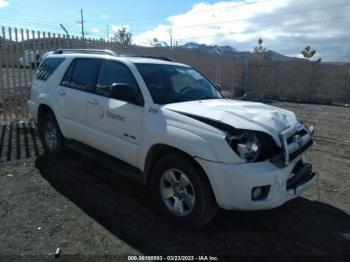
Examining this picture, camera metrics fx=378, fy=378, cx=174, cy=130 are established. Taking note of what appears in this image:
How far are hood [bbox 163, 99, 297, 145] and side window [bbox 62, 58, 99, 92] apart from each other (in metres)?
1.70

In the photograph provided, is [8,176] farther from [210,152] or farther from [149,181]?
[210,152]

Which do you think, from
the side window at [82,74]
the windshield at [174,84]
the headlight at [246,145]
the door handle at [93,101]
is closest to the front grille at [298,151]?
the headlight at [246,145]

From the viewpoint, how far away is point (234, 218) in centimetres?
450

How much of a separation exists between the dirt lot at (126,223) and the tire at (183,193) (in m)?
0.16

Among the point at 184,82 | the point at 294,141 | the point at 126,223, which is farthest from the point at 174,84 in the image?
the point at 126,223

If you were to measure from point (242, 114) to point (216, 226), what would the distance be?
129 centimetres

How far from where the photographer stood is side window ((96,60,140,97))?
4952mm

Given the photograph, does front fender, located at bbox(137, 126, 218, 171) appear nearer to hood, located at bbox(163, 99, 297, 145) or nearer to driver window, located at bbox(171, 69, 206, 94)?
hood, located at bbox(163, 99, 297, 145)

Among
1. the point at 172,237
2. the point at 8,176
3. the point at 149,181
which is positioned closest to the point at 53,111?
the point at 8,176

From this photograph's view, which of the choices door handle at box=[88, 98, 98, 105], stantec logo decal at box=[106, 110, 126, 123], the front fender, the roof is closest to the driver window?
the roof

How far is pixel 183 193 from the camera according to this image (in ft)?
13.4

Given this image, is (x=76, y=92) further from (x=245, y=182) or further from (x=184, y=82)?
(x=245, y=182)

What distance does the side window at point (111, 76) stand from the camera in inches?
195

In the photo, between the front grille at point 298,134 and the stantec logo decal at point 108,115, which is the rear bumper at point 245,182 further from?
the stantec logo decal at point 108,115
